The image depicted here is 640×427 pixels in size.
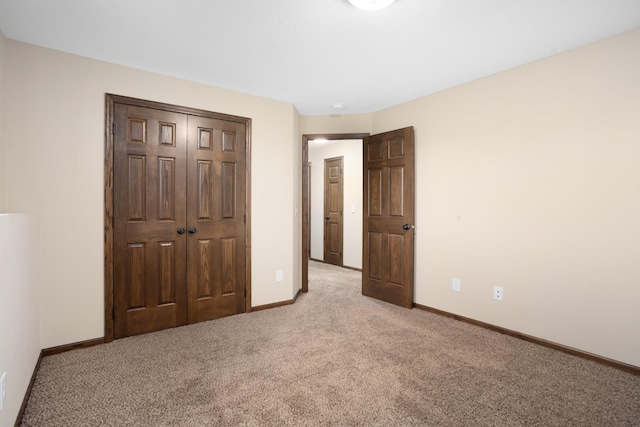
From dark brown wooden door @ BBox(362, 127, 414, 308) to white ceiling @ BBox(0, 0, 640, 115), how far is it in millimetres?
886

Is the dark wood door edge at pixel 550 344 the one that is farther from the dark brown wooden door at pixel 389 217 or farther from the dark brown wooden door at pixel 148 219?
the dark brown wooden door at pixel 148 219

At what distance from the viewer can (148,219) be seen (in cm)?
280

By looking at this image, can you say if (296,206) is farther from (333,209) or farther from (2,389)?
(2,389)

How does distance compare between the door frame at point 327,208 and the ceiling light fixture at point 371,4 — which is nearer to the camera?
the ceiling light fixture at point 371,4

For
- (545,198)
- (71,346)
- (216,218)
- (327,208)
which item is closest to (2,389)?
(71,346)

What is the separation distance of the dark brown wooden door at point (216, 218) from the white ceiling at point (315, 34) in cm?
59

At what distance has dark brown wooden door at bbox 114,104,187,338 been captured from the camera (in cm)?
268

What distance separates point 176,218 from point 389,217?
2304 millimetres

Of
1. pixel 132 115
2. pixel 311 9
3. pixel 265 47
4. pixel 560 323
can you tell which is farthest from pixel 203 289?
pixel 560 323

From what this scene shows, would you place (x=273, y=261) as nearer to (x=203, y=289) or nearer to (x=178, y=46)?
(x=203, y=289)

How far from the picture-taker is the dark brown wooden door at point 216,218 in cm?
304

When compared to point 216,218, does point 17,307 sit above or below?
below

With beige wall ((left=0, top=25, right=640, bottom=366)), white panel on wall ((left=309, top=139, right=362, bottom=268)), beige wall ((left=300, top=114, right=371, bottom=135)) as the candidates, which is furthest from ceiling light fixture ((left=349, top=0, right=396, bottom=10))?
white panel on wall ((left=309, top=139, right=362, bottom=268))

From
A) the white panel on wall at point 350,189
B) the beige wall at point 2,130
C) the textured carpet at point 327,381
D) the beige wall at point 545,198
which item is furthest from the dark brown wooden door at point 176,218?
the white panel on wall at point 350,189
